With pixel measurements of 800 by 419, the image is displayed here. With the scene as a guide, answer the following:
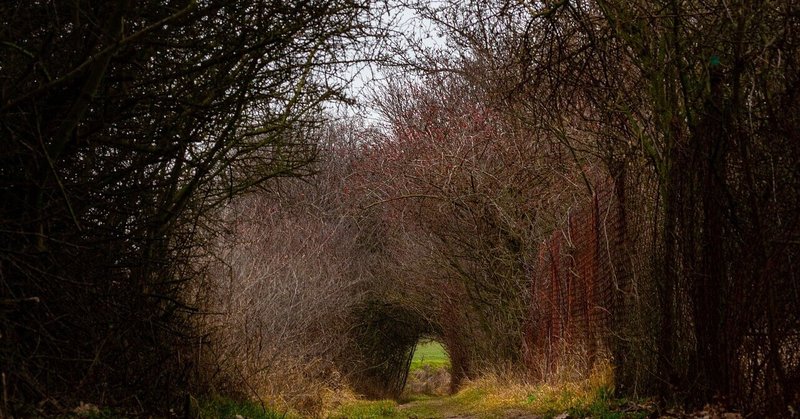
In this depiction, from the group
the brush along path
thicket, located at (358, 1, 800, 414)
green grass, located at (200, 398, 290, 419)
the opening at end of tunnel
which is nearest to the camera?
thicket, located at (358, 1, 800, 414)

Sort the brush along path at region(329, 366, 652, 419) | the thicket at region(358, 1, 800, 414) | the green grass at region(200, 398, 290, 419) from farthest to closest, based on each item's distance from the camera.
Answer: the green grass at region(200, 398, 290, 419)
the brush along path at region(329, 366, 652, 419)
the thicket at region(358, 1, 800, 414)

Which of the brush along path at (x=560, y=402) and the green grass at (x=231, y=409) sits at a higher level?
the brush along path at (x=560, y=402)

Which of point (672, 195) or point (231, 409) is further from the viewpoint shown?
point (231, 409)

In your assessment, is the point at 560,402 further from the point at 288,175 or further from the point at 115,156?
the point at 115,156

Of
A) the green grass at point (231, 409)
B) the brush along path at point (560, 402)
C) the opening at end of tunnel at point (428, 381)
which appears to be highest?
the opening at end of tunnel at point (428, 381)

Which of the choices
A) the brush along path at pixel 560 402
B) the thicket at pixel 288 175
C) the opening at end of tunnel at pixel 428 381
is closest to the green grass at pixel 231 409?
the thicket at pixel 288 175

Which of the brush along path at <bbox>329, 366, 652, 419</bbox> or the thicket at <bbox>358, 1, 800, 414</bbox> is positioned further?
the brush along path at <bbox>329, 366, 652, 419</bbox>

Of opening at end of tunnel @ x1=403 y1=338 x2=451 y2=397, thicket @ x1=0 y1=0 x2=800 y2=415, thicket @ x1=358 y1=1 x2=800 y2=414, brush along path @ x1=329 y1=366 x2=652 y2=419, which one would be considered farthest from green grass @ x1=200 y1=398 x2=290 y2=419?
opening at end of tunnel @ x1=403 y1=338 x2=451 y2=397

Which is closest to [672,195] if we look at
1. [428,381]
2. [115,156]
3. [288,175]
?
[288,175]

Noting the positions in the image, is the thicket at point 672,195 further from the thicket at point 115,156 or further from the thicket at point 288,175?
the thicket at point 115,156

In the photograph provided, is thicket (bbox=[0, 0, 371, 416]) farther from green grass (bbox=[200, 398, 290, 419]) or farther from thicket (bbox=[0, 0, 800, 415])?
green grass (bbox=[200, 398, 290, 419])

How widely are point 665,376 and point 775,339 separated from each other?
213 centimetres

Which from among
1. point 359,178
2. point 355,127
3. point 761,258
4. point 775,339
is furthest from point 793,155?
point 355,127

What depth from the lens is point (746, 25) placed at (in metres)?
5.89
